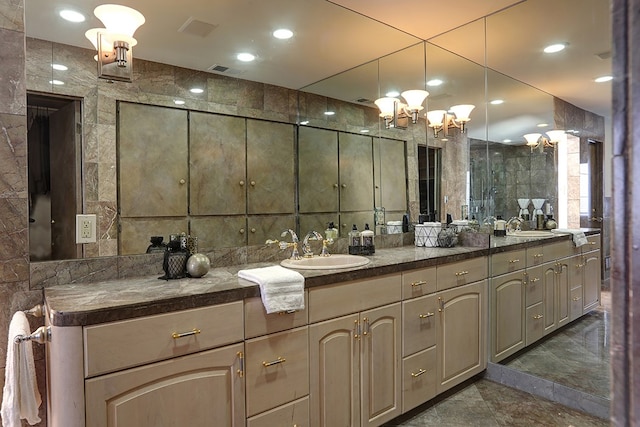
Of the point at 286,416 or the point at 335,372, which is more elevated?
the point at 335,372

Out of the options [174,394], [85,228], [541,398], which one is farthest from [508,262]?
[85,228]

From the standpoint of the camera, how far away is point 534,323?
294 cm

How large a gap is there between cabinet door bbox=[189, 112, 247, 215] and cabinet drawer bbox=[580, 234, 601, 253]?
7.27 ft

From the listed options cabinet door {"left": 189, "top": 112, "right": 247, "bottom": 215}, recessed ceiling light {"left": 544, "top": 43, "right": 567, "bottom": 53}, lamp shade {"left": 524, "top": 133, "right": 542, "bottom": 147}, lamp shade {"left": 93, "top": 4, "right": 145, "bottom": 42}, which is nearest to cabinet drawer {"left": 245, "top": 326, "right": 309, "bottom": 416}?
cabinet door {"left": 189, "top": 112, "right": 247, "bottom": 215}

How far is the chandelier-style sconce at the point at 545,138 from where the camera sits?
2.74 metres

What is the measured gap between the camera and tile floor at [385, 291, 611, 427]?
7.70 ft

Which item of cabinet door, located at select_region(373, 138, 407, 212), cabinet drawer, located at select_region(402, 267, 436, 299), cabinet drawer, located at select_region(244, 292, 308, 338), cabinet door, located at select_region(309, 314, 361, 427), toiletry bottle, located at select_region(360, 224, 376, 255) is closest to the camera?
cabinet drawer, located at select_region(244, 292, 308, 338)

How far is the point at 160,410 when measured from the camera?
1452 mm

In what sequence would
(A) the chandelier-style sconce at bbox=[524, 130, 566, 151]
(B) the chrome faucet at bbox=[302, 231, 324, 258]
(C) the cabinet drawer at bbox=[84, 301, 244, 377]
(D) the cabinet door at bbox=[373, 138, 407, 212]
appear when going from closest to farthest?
(C) the cabinet drawer at bbox=[84, 301, 244, 377] < (B) the chrome faucet at bbox=[302, 231, 324, 258] < (A) the chandelier-style sconce at bbox=[524, 130, 566, 151] < (D) the cabinet door at bbox=[373, 138, 407, 212]

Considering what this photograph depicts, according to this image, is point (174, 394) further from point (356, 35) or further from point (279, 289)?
point (356, 35)

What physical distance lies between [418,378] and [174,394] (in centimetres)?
145

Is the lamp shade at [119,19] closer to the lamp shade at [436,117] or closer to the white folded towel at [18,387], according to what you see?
the white folded towel at [18,387]

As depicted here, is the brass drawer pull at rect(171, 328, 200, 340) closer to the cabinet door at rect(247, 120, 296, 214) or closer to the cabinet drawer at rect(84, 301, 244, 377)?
the cabinet drawer at rect(84, 301, 244, 377)

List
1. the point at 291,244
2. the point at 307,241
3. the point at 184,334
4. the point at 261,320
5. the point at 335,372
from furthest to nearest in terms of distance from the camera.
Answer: the point at 307,241 → the point at 291,244 → the point at 335,372 → the point at 261,320 → the point at 184,334
